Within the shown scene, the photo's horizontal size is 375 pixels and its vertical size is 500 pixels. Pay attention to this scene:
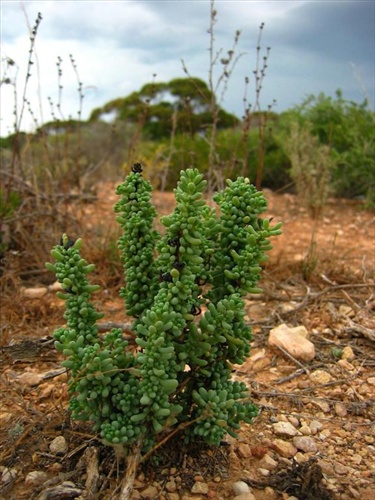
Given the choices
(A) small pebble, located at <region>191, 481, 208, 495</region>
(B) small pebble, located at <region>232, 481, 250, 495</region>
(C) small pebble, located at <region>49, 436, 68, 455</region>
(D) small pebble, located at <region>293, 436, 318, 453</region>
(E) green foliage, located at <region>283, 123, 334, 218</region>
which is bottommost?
(D) small pebble, located at <region>293, 436, 318, 453</region>

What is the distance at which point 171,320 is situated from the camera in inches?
70.3

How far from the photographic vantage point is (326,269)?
172 inches

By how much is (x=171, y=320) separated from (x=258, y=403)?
3.53 feet

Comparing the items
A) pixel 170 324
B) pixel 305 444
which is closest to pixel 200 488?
pixel 305 444

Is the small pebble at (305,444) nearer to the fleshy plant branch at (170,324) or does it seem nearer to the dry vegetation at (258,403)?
the dry vegetation at (258,403)

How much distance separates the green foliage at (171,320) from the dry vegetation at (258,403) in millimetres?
189

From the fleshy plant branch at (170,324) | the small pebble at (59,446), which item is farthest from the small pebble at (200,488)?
the small pebble at (59,446)

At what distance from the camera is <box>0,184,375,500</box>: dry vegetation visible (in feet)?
6.60

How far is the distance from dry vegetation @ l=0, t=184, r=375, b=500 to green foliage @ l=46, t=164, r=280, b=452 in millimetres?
189

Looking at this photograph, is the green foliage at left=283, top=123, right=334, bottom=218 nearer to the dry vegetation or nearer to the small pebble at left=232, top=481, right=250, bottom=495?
the dry vegetation

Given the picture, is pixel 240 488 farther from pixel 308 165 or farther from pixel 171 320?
pixel 308 165

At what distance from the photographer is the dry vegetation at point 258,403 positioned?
→ 6.60 feet

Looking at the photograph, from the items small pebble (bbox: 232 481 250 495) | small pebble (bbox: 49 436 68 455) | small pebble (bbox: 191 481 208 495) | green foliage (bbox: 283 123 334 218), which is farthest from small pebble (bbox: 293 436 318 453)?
green foliage (bbox: 283 123 334 218)

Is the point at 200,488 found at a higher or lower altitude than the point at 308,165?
lower
